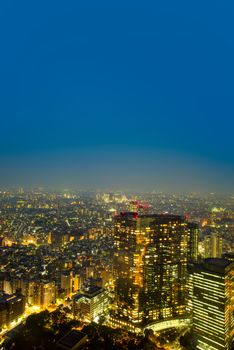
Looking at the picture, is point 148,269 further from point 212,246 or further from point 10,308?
point 212,246

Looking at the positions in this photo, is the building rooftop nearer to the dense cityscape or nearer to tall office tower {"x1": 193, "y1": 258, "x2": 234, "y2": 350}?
the dense cityscape

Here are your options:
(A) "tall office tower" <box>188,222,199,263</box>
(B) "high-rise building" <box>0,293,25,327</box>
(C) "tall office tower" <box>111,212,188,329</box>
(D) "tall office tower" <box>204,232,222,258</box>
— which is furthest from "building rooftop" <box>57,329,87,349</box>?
(D) "tall office tower" <box>204,232,222,258</box>

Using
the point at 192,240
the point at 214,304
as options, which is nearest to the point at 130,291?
the point at 214,304

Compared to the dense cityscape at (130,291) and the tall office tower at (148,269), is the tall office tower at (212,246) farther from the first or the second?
the tall office tower at (148,269)

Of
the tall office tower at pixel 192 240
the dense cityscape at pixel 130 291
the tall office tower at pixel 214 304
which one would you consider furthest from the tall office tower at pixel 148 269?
the tall office tower at pixel 214 304

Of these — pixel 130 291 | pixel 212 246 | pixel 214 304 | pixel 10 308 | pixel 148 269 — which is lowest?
pixel 10 308

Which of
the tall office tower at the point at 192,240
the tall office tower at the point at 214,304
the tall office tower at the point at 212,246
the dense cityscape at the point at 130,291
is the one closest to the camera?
the tall office tower at the point at 214,304
